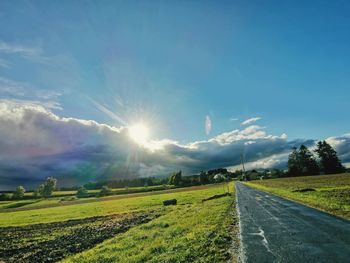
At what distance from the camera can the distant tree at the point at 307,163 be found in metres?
148

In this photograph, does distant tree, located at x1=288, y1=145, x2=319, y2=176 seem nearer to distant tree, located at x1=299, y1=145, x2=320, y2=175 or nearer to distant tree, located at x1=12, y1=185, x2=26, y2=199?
distant tree, located at x1=299, y1=145, x2=320, y2=175

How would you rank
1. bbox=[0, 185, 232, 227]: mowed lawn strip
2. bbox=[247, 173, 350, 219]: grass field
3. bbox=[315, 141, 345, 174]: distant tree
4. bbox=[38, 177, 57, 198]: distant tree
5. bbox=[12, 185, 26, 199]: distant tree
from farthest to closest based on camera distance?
bbox=[38, 177, 57, 198]: distant tree → bbox=[12, 185, 26, 199]: distant tree → bbox=[315, 141, 345, 174]: distant tree → bbox=[0, 185, 232, 227]: mowed lawn strip → bbox=[247, 173, 350, 219]: grass field

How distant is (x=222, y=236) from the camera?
15617 mm

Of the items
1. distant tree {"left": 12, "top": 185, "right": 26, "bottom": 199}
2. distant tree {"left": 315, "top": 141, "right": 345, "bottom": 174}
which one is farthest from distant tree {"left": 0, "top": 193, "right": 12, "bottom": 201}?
distant tree {"left": 315, "top": 141, "right": 345, "bottom": 174}

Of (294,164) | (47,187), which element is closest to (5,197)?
(47,187)

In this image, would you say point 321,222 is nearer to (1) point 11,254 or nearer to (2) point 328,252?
(2) point 328,252

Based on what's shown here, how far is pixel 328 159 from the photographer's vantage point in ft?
454

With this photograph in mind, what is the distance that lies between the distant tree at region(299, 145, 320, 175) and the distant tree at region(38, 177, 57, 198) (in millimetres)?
165513

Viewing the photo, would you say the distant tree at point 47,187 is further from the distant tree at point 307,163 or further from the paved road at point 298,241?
the paved road at point 298,241

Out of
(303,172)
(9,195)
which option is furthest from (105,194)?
(303,172)

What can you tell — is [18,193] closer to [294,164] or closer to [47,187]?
[47,187]

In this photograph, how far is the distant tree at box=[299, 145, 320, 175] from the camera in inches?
5842

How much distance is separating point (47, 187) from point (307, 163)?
16978cm

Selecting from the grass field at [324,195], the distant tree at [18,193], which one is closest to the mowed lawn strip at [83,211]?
the grass field at [324,195]
